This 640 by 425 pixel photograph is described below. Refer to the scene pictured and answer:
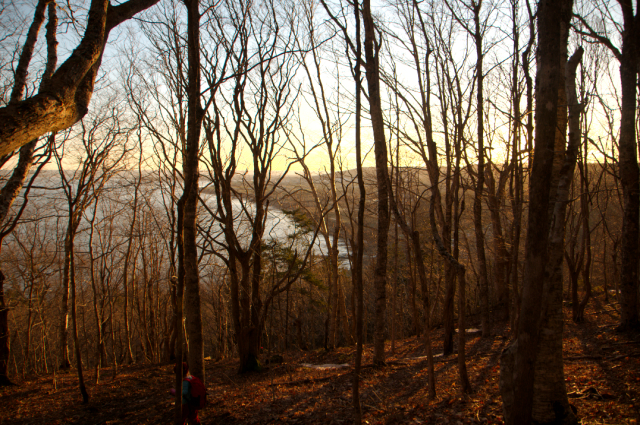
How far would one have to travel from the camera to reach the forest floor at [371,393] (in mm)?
3812

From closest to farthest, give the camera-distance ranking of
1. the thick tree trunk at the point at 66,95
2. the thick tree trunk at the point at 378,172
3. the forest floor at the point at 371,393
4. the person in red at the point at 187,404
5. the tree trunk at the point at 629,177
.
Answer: the thick tree trunk at the point at 66,95
the forest floor at the point at 371,393
the person in red at the point at 187,404
the thick tree trunk at the point at 378,172
the tree trunk at the point at 629,177

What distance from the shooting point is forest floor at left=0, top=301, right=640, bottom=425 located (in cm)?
381

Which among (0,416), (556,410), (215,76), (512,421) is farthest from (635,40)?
(0,416)

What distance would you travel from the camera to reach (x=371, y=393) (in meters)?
5.36

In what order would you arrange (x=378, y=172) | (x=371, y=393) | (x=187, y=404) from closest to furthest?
(x=187, y=404) < (x=371, y=393) < (x=378, y=172)

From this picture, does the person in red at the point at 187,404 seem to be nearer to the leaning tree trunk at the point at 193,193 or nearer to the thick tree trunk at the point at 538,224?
the leaning tree trunk at the point at 193,193

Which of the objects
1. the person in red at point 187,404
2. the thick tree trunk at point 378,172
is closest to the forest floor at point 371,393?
the person in red at point 187,404

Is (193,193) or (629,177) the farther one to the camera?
(629,177)

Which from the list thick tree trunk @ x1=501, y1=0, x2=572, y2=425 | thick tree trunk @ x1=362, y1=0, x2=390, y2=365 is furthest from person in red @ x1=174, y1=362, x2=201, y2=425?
→ thick tree trunk @ x1=501, y1=0, x2=572, y2=425

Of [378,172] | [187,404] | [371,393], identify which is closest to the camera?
[187,404]

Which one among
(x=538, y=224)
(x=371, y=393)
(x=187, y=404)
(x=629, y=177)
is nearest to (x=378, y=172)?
(x=371, y=393)

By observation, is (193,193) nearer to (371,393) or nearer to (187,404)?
(187,404)

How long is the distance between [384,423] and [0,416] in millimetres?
7719

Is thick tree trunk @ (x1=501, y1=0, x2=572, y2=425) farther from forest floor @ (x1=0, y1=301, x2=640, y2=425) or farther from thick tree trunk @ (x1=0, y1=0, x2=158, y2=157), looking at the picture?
thick tree trunk @ (x1=0, y1=0, x2=158, y2=157)
